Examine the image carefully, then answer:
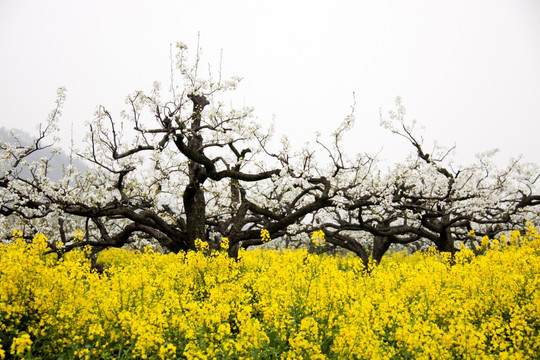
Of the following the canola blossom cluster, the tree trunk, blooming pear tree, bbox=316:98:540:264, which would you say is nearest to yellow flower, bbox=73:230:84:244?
the canola blossom cluster

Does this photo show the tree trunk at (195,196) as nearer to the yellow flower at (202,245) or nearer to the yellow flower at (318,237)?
the yellow flower at (202,245)

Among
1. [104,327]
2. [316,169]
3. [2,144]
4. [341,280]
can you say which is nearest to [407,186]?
[316,169]

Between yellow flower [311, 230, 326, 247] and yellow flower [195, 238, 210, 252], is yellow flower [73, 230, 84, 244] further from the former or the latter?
yellow flower [311, 230, 326, 247]

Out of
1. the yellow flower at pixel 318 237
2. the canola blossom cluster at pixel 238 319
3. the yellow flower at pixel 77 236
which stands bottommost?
the canola blossom cluster at pixel 238 319

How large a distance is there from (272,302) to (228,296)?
77 centimetres

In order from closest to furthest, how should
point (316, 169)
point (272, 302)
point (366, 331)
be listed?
point (366, 331)
point (272, 302)
point (316, 169)

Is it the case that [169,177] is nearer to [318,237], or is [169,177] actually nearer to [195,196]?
[195,196]

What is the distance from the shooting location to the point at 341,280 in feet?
20.7

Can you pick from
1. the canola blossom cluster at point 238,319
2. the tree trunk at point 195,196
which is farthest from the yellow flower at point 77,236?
the tree trunk at point 195,196

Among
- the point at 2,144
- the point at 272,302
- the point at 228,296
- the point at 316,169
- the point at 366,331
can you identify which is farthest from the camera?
the point at 316,169

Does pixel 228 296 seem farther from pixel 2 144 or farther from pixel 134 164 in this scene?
pixel 2 144

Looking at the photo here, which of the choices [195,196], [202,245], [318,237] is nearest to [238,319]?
[318,237]

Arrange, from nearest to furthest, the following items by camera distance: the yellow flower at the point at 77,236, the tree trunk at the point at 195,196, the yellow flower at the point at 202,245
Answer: the yellow flower at the point at 77,236 < the yellow flower at the point at 202,245 < the tree trunk at the point at 195,196

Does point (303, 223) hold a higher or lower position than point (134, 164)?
lower
